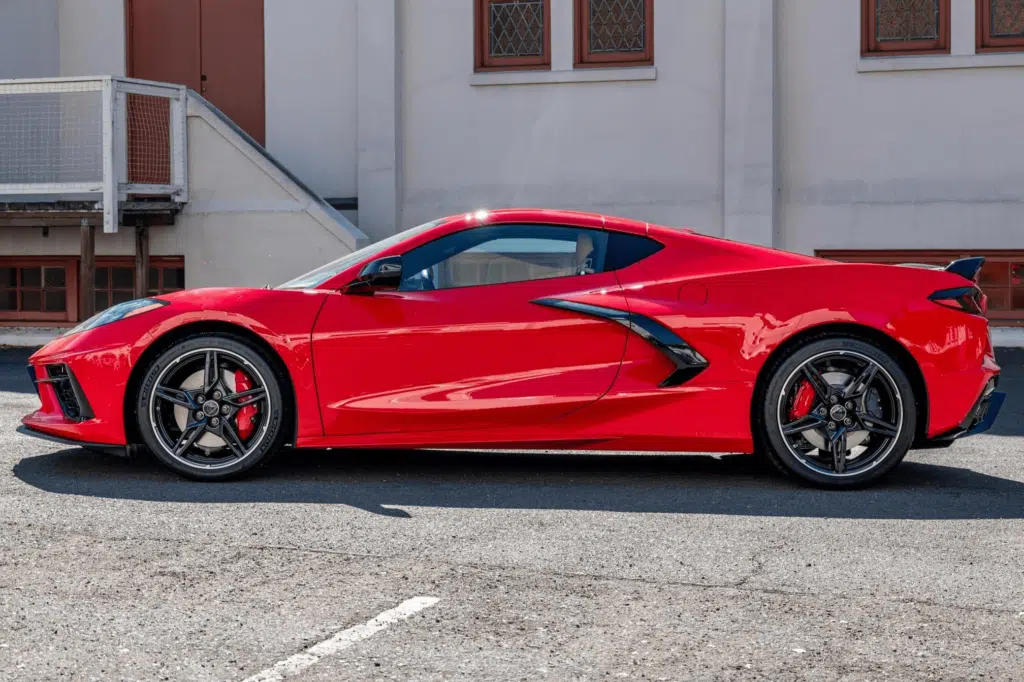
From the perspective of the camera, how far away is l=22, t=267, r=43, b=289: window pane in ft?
56.3

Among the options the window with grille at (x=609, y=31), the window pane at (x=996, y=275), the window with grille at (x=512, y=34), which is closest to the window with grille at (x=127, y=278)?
the window with grille at (x=512, y=34)

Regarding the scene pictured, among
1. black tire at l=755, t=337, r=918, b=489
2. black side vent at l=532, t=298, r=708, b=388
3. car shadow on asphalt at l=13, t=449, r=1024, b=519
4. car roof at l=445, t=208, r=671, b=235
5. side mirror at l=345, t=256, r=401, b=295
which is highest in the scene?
car roof at l=445, t=208, r=671, b=235

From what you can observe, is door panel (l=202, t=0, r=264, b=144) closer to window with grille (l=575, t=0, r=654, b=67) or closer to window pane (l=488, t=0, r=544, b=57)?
window pane (l=488, t=0, r=544, b=57)

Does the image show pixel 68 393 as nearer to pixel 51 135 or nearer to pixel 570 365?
pixel 570 365

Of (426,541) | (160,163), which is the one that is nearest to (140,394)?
(426,541)

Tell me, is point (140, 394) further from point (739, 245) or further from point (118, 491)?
point (739, 245)

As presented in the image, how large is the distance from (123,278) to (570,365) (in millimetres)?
11811

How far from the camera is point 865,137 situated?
15828 mm

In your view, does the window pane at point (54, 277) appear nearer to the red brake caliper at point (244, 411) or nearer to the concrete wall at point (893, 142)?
the concrete wall at point (893, 142)

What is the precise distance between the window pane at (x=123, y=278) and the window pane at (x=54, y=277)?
630mm

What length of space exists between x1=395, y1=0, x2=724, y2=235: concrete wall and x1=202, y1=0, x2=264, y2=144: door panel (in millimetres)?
2318

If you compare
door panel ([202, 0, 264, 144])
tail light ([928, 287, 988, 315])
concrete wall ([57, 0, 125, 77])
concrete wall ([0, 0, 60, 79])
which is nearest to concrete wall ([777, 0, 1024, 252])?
door panel ([202, 0, 264, 144])

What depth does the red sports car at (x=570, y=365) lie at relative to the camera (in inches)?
248

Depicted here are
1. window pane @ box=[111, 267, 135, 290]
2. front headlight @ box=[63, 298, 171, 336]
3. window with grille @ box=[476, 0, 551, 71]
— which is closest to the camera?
front headlight @ box=[63, 298, 171, 336]
